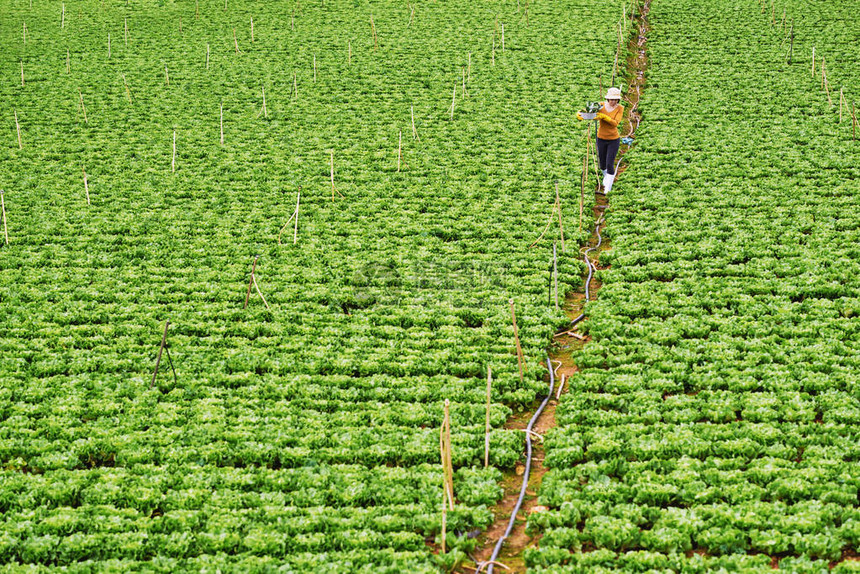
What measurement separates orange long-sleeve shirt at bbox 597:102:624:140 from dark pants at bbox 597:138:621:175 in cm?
14

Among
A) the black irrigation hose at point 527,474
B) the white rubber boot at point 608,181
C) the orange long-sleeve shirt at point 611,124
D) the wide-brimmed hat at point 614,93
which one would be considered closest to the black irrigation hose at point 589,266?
the white rubber boot at point 608,181

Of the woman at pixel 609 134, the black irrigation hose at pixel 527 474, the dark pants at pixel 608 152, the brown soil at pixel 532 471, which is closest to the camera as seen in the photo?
the black irrigation hose at pixel 527 474

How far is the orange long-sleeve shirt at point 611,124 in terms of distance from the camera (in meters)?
17.5

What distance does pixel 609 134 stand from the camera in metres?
17.8

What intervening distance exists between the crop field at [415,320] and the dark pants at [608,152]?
775mm

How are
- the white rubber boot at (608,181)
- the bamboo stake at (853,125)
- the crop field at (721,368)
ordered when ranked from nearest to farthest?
the crop field at (721,368)
the white rubber boot at (608,181)
the bamboo stake at (853,125)

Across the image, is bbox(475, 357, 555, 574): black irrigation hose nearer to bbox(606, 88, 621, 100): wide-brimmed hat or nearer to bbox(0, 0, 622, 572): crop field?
bbox(0, 0, 622, 572): crop field

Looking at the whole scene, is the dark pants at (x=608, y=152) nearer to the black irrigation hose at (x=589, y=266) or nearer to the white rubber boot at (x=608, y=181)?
the white rubber boot at (x=608, y=181)

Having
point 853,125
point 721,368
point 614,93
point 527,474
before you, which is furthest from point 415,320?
point 853,125

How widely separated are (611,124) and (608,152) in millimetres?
789

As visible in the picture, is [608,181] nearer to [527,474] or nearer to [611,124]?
[611,124]

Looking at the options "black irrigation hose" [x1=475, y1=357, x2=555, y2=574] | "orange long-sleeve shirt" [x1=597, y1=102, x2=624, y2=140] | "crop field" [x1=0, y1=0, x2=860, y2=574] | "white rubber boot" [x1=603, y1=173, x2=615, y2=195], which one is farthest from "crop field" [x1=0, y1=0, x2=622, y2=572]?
"orange long-sleeve shirt" [x1=597, y1=102, x2=624, y2=140]

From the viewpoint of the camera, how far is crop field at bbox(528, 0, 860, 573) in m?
7.60

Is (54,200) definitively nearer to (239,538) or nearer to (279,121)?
(279,121)
